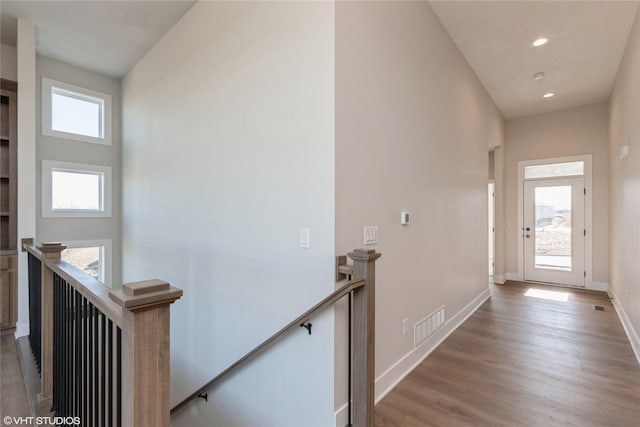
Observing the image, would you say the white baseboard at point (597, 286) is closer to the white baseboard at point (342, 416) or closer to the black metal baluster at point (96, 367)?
the white baseboard at point (342, 416)

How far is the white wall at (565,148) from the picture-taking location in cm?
539

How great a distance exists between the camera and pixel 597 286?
5418 mm

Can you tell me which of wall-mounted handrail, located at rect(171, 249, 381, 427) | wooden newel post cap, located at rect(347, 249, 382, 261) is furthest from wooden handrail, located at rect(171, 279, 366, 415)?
wooden newel post cap, located at rect(347, 249, 382, 261)

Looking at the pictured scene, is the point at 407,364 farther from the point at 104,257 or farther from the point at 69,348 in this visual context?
the point at 104,257

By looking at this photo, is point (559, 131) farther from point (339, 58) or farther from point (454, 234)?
point (339, 58)

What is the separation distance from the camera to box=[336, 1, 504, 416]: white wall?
198 cm

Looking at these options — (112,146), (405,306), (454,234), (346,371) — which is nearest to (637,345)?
(454,234)

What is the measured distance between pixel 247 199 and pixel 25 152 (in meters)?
2.80

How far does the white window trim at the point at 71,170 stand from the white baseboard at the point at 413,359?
4467mm

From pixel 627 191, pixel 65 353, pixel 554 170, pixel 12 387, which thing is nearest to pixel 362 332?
pixel 65 353

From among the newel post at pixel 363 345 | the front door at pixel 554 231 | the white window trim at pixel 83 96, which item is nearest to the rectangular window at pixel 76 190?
the white window trim at pixel 83 96

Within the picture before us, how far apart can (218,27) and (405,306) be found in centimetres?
295

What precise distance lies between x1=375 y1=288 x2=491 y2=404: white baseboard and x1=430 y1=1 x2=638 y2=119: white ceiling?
317cm

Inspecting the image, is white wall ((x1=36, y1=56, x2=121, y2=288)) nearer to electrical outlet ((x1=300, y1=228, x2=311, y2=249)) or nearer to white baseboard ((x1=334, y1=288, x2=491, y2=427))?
electrical outlet ((x1=300, y1=228, x2=311, y2=249))
